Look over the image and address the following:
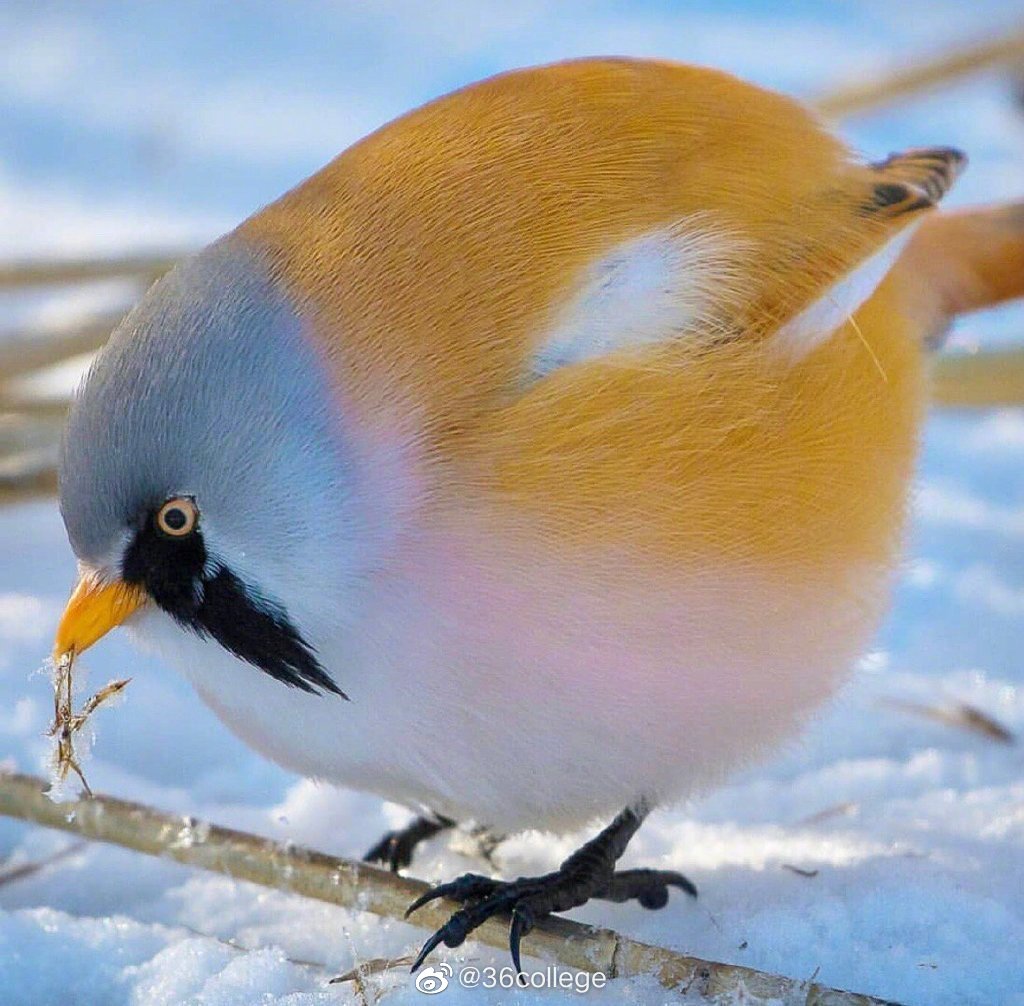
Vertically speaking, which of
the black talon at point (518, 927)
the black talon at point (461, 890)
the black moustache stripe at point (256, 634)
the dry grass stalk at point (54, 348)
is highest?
the dry grass stalk at point (54, 348)

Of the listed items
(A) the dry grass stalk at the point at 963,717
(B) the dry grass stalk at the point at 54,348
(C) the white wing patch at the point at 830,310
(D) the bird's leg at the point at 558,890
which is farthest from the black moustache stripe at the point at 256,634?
(B) the dry grass stalk at the point at 54,348

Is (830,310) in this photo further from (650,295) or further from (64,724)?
(64,724)

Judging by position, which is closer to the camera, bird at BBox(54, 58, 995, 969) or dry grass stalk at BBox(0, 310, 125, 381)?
bird at BBox(54, 58, 995, 969)

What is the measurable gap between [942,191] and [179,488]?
4.28 feet

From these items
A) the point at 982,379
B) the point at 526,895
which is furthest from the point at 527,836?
the point at 982,379

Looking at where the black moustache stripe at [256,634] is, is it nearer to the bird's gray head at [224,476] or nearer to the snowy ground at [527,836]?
the bird's gray head at [224,476]

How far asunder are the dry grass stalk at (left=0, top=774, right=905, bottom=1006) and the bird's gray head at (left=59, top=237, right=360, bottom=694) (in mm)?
336

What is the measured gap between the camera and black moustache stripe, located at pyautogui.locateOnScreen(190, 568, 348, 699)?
5.28ft

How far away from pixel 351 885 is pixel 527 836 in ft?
1.60

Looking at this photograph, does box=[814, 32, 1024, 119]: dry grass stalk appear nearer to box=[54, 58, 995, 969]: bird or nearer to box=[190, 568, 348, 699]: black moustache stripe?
box=[54, 58, 995, 969]: bird

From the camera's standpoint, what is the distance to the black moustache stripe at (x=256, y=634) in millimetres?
1609

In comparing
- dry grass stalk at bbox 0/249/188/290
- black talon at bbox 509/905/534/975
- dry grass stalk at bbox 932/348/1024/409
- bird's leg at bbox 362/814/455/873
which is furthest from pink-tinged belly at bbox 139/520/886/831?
dry grass stalk at bbox 0/249/188/290

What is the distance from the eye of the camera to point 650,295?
175cm

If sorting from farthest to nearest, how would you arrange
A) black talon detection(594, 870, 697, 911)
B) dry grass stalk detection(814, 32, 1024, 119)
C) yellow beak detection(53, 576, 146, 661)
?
1. dry grass stalk detection(814, 32, 1024, 119)
2. black talon detection(594, 870, 697, 911)
3. yellow beak detection(53, 576, 146, 661)
